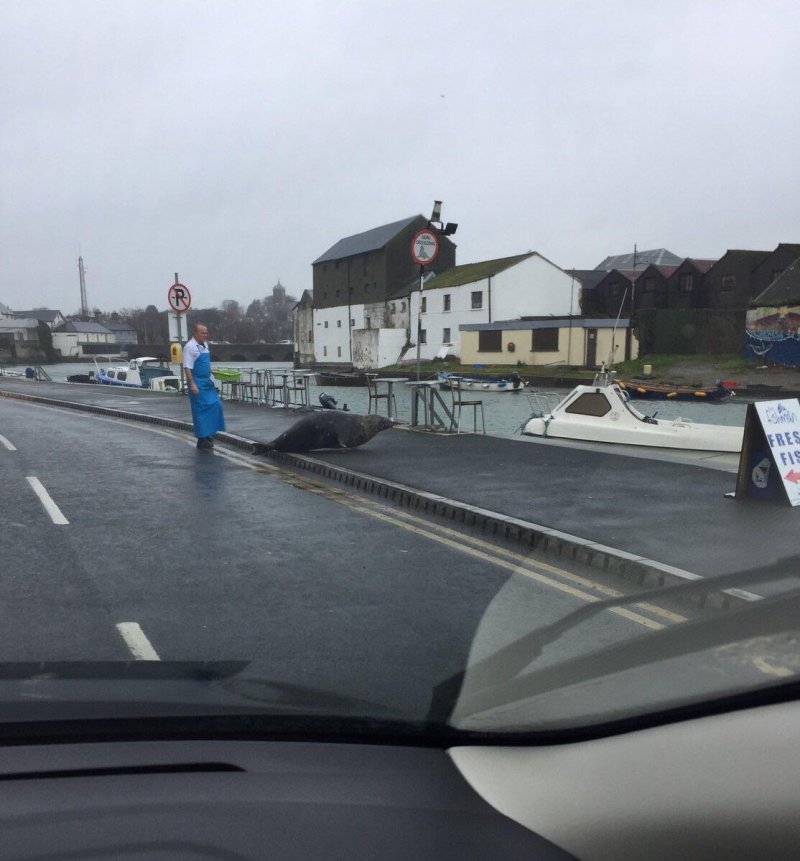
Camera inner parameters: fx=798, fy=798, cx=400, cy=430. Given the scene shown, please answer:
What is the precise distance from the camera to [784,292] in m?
52.7

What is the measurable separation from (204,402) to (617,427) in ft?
30.3

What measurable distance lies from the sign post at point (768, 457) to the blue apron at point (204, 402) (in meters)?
8.46

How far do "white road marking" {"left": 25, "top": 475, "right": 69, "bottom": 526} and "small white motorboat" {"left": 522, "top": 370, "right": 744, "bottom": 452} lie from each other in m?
11.9

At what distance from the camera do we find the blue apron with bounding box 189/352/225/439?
13.3 m

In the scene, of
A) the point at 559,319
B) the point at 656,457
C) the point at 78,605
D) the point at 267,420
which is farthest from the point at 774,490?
the point at 559,319

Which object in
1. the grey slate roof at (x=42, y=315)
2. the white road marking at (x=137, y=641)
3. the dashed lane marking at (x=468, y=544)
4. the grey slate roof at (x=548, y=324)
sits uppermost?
the grey slate roof at (x=42, y=315)

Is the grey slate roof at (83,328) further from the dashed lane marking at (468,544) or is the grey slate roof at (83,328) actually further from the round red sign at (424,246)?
the dashed lane marking at (468,544)

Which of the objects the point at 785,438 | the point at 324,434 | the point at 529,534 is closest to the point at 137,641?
the point at 529,534

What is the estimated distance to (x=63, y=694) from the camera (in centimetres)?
202

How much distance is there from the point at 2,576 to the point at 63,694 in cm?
454

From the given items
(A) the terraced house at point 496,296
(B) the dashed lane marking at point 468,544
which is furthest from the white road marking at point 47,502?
(A) the terraced house at point 496,296

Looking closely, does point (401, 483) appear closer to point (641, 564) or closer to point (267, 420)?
point (641, 564)

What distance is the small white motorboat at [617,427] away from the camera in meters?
16.8

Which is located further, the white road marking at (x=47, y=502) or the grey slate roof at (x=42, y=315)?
the grey slate roof at (x=42, y=315)
